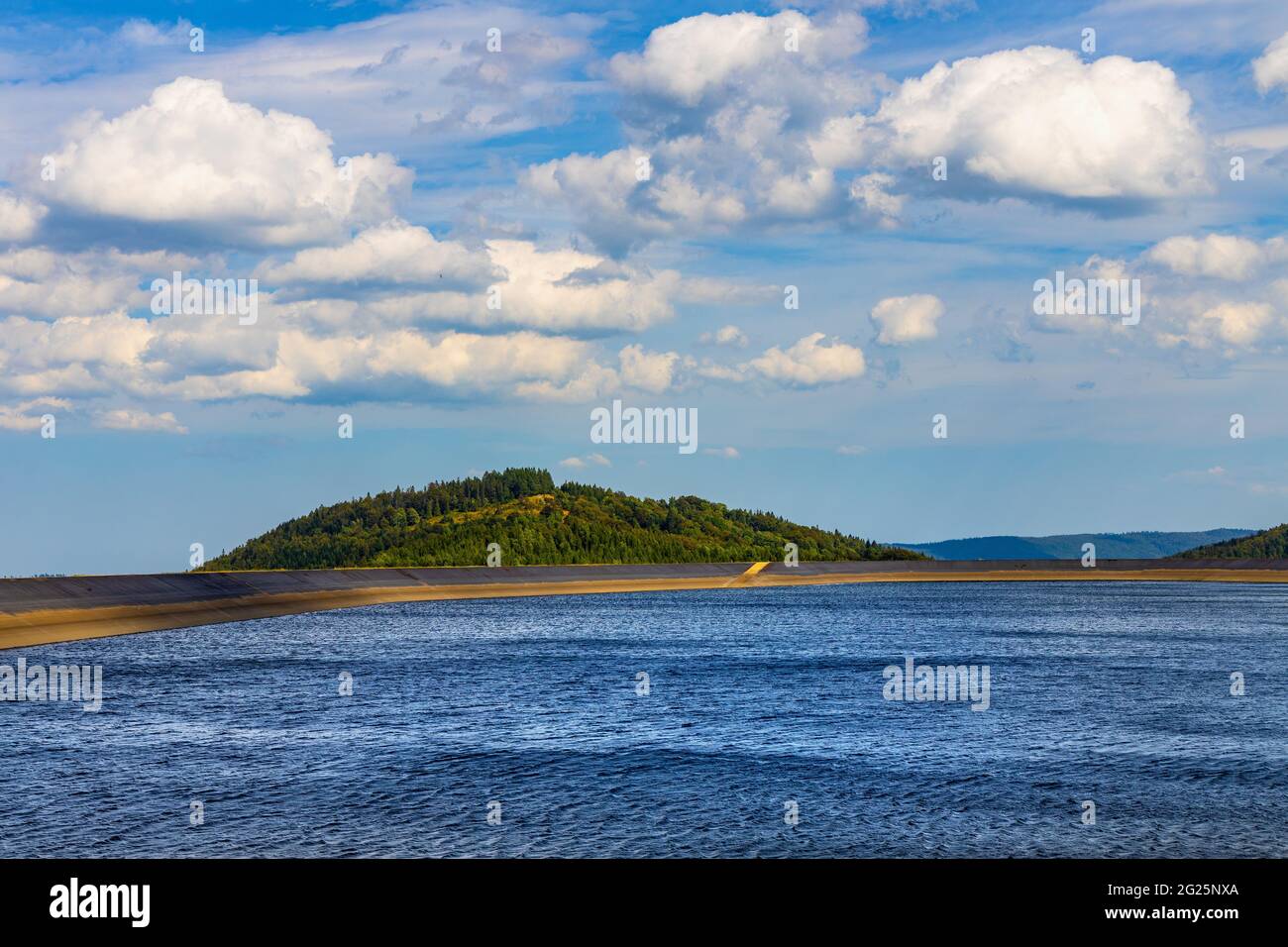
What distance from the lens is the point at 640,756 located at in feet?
166

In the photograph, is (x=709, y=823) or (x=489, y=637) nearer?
(x=709, y=823)

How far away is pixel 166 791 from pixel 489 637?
257 feet

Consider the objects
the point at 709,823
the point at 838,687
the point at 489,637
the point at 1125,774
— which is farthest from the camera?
the point at 489,637

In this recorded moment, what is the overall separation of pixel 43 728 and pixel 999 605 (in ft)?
525

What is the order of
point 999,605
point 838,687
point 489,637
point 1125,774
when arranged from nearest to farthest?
1. point 1125,774
2. point 838,687
3. point 489,637
4. point 999,605

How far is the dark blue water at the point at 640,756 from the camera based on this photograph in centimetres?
3600

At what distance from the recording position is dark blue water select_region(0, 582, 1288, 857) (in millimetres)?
36000
